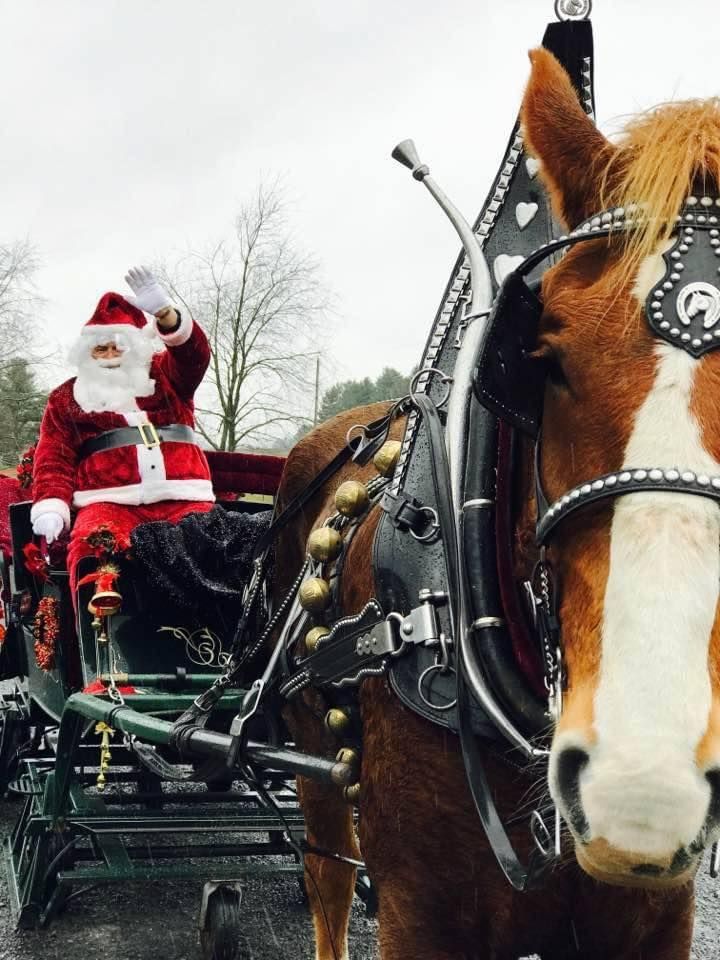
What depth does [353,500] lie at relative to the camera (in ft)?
7.91

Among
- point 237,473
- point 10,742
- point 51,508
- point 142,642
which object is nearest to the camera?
point 142,642

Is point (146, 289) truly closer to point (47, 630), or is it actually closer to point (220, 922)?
point (47, 630)

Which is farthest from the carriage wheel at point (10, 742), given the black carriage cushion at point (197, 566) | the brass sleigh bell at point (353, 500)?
the brass sleigh bell at point (353, 500)

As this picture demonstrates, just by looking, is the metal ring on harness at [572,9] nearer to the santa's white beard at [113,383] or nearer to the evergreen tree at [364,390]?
the santa's white beard at [113,383]

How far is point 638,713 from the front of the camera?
4.05 ft

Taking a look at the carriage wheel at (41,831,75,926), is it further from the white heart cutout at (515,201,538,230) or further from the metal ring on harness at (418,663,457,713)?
the white heart cutout at (515,201,538,230)

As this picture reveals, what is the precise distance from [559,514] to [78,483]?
3.06 metres

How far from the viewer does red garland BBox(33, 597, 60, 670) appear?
4074mm

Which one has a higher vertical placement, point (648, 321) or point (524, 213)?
point (524, 213)

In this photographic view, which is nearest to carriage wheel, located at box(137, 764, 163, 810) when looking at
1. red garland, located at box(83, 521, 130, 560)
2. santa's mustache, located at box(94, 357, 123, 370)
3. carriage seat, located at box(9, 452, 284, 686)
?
carriage seat, located at box(9, 452, 284, 686)

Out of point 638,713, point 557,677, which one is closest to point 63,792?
point 557,677

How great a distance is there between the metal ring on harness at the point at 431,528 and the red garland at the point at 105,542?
1.84 m

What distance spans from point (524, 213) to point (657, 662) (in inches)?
44.3

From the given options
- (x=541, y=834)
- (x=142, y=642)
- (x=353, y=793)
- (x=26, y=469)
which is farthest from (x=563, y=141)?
(x=26, y=469)
